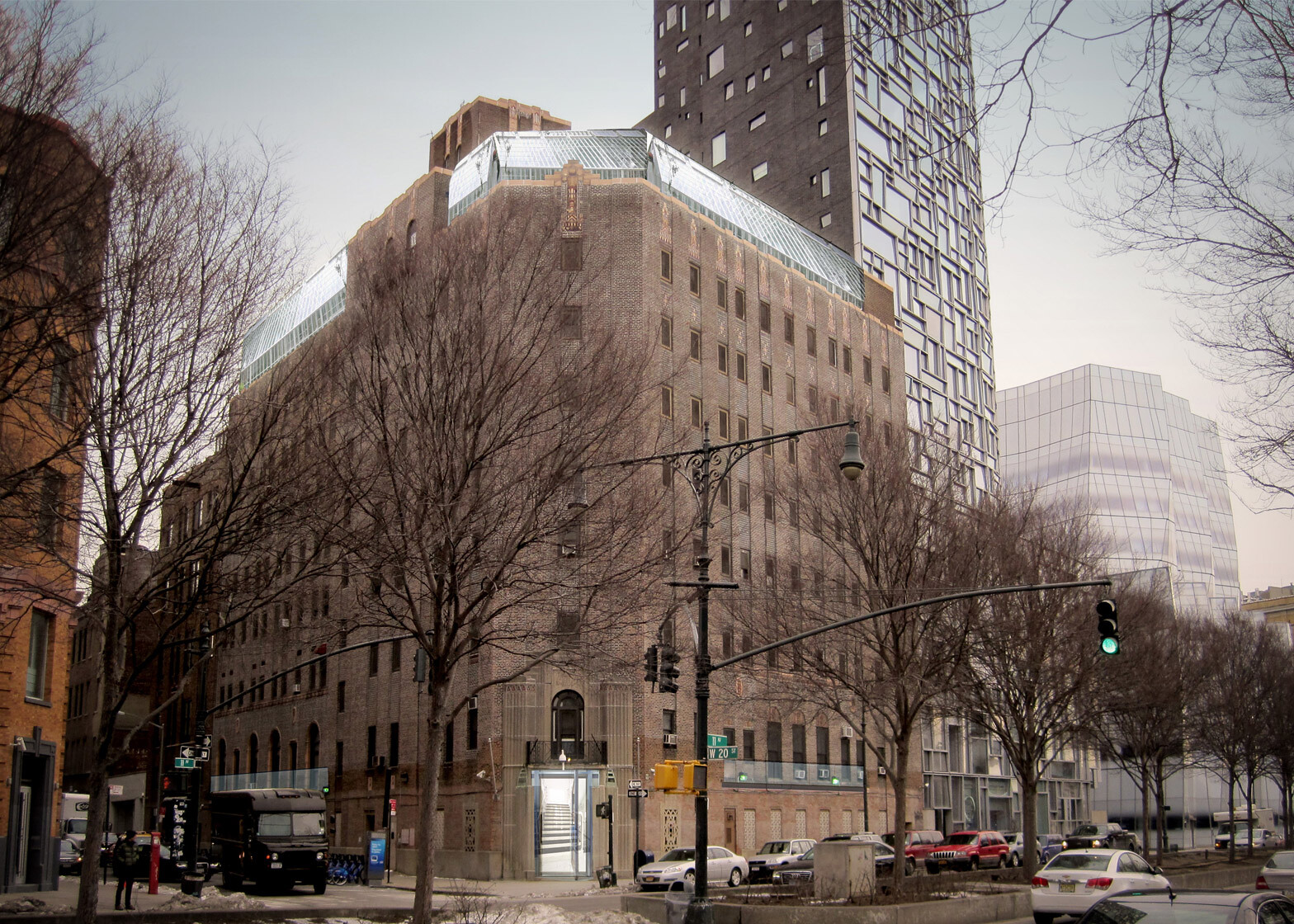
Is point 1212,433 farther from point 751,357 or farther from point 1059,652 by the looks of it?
point 1059,652

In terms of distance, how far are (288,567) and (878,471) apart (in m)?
16.0

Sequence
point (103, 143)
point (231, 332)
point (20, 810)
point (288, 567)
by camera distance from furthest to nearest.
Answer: point (20, 810) < point (288, 567) < point (231, 332) < point (103, 143)

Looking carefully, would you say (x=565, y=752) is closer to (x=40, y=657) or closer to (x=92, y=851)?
(x=40, y=657)

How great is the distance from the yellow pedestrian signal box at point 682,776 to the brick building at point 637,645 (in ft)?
52.1

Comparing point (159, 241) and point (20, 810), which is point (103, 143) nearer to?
point (159, 241)

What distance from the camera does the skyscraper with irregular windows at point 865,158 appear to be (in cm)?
7219

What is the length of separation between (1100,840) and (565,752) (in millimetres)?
24933

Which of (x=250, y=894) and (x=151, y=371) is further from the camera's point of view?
(x=250, y=894)

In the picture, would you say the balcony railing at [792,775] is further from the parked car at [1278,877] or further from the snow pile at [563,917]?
the snow pile at [563,917]

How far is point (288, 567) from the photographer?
1962 cm

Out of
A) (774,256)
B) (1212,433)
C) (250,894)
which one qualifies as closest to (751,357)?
(774,256)

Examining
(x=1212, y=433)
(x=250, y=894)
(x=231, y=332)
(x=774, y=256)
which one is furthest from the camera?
(x=1212, y=433)

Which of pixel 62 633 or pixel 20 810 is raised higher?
pixel 62 633

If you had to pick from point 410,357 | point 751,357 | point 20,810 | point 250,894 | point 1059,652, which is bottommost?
point 250,894
